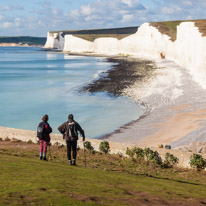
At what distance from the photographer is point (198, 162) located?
16469 millimetres

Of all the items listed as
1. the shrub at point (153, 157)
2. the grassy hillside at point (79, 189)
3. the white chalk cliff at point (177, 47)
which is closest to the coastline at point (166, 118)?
the shrub at point (153, 157)

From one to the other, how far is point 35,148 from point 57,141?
4.79 ft

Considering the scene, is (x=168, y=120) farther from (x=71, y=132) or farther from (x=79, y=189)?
(x=79, y=189)

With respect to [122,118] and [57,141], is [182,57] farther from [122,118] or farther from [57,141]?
[57,141]

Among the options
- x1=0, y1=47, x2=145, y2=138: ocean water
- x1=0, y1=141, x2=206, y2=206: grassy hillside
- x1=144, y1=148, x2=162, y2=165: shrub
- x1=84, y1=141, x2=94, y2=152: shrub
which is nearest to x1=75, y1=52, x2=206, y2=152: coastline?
x1=0, y1=47, x2=145, y2=138: ocean water

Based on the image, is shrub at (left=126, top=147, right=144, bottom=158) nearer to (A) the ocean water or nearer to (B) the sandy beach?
→ (B) the sandy beach

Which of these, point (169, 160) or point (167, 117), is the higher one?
point (167, 117)

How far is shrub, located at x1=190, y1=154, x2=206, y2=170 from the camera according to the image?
1647 cm

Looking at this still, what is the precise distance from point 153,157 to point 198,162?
2124 millimetres

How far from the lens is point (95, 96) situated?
5259 centimetres

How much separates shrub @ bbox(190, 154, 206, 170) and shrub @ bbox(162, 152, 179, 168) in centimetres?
84

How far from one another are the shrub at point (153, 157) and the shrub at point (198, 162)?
157cm

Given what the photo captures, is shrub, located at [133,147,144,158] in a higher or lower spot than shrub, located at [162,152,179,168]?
higher

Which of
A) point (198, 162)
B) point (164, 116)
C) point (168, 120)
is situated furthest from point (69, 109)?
point (198, 162)
